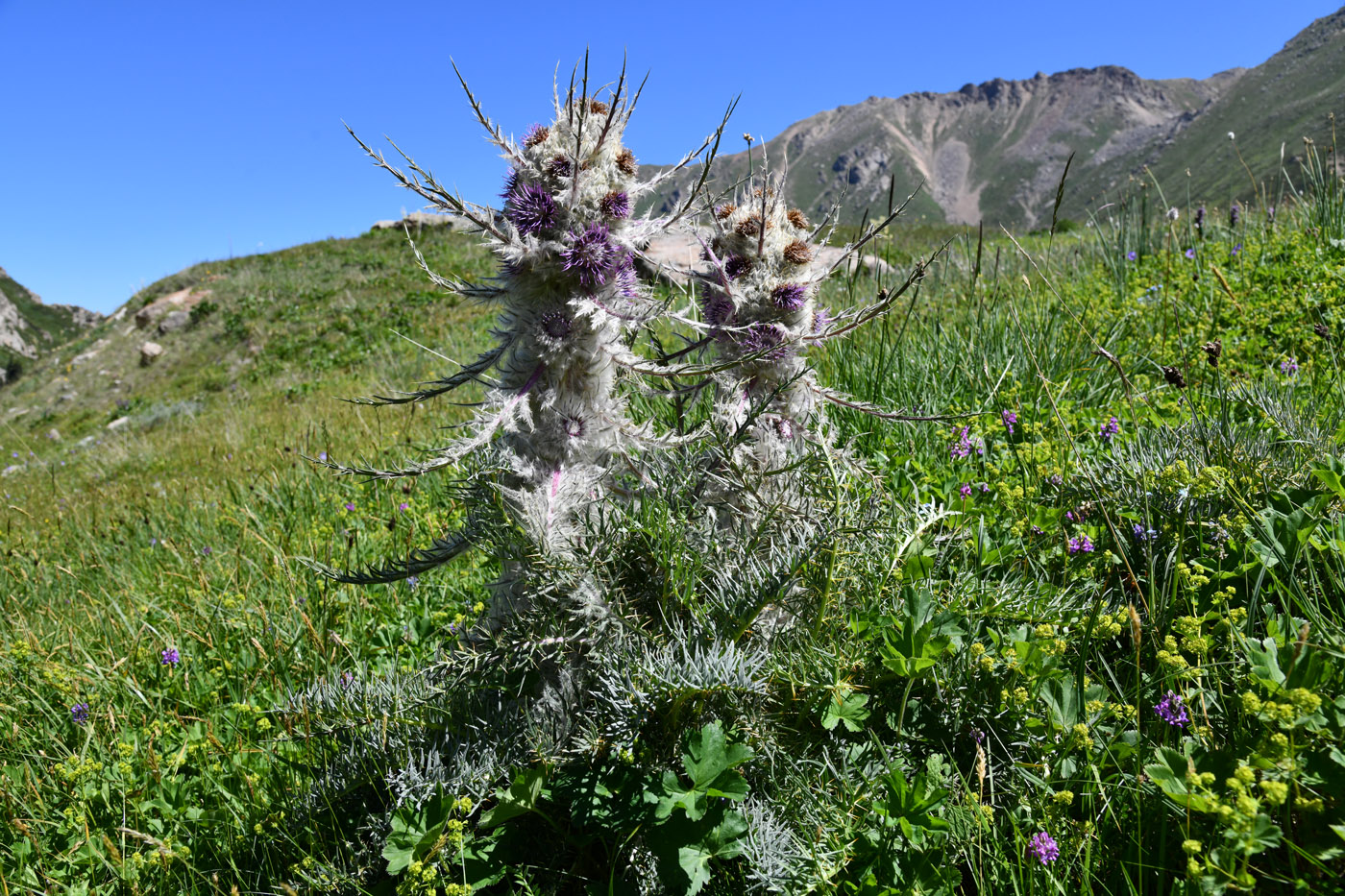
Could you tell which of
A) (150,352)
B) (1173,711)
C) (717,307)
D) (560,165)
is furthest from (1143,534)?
(150,352)

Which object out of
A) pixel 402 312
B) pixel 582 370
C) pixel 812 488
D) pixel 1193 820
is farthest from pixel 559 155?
pixel 402 312

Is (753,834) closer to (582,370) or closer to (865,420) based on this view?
(582,370)

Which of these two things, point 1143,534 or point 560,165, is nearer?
point 560,165

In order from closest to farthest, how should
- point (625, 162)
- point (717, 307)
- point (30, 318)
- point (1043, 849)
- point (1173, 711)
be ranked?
point (1043, 849) → point (1173, 711) → point (625, 162) → point (717, 307) → point (30, 318)

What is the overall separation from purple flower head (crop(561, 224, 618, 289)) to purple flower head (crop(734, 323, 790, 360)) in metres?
0.42

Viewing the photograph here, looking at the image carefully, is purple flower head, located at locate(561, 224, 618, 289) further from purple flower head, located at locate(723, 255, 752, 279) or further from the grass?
the grass

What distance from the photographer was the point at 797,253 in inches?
74.8

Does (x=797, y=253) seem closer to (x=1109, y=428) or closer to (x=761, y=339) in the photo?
(x=761, y=339)

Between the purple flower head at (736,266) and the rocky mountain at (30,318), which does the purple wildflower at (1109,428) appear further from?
the rocky mountain at (30,318)

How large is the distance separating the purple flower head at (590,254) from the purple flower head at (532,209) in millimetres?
69

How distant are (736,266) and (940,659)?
1151mm

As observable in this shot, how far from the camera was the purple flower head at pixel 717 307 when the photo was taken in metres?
1.97

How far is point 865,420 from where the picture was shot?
3432mm

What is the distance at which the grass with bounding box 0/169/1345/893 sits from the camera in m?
1.44
